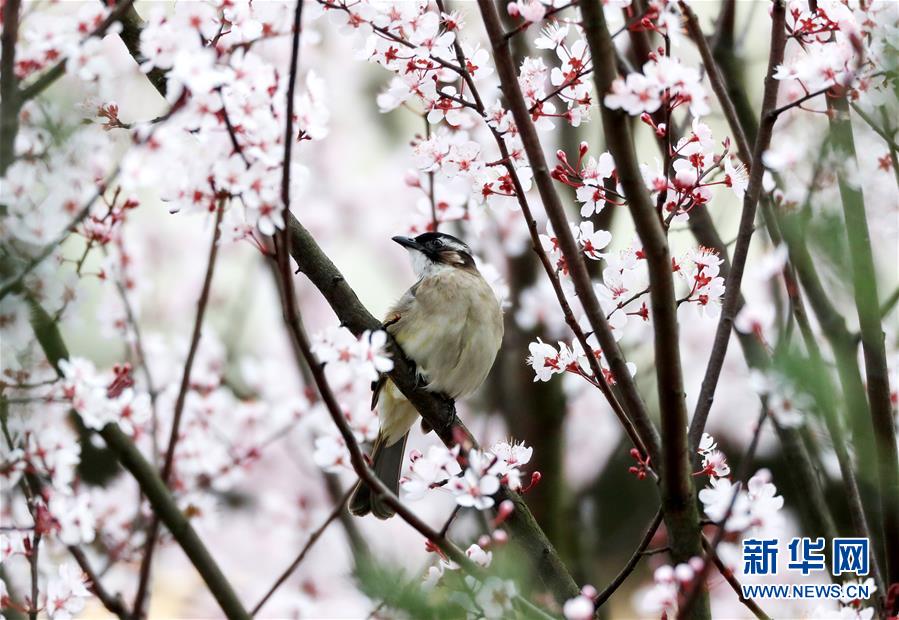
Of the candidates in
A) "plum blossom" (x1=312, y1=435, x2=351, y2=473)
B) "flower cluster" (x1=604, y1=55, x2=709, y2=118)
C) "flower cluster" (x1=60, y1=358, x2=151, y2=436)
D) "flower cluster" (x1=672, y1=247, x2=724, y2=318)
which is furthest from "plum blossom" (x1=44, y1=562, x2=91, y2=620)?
"flower cluster" (x1=604, y1=55, x2=709, y2=118)

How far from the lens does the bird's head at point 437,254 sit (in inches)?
198

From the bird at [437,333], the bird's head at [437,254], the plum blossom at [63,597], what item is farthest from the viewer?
the bird's head at [437,254]

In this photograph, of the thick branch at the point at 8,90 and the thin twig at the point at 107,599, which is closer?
the thick branch at the point at 8,90

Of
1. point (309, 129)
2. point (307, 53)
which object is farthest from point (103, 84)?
point (307, 53)

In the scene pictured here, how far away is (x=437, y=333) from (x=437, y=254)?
63cm

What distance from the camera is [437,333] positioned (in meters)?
4.64

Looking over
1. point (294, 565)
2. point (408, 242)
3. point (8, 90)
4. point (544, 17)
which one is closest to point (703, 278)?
point (544, 17)

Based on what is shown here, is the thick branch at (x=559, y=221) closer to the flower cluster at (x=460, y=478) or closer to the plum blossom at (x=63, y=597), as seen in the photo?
the flower cluster at (x=460, y=478)

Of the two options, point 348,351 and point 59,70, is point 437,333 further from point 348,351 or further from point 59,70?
point 59,70

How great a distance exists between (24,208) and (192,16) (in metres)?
0.73

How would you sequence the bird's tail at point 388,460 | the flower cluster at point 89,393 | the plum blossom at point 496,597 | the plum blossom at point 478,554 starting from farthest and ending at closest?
the bird's tail at point 388,460, the flower cluster at point 89,393, the plum blossom at point 478,554, the plum blossom at point 496,597

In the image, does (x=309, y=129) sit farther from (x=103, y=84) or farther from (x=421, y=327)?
(x=421, y=327)

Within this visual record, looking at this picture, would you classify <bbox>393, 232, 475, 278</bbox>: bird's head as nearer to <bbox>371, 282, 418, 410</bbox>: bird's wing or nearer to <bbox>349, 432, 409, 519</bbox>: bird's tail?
<bbox>371, 282, 418, 410</bbox>: bird's wing

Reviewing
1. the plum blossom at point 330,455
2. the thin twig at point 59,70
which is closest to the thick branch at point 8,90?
the thin twig at point 59,70
